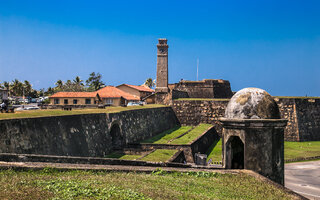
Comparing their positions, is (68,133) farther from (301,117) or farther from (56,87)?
(56,87)

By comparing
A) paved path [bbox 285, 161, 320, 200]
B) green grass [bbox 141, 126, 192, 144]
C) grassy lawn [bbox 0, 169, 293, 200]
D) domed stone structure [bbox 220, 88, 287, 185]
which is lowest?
paved path [bbox 285, 161, 320, 200]

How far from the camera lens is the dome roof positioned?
7.48m

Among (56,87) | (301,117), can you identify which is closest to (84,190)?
(301,117)

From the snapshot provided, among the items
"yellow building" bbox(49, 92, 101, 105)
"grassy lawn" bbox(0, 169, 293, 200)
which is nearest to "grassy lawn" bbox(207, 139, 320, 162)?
"grassy lawn" bbox(0, 169, 293, 200)

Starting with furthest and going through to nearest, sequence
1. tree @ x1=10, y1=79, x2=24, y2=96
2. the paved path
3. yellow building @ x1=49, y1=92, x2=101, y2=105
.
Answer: tree @ x1=10, y1=79, x2=24, y2=96 < yellow building @ x1=49, y1=92, x2=101, y2=105 < the paved path

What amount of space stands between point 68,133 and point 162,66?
3559 centimetres

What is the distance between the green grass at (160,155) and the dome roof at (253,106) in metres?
8.55

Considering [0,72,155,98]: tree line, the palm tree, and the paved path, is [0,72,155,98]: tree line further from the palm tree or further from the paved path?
the paved path

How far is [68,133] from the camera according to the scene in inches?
594

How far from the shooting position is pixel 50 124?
13.9 meters

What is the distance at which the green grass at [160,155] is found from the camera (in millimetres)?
16047

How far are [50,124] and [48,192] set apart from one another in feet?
31.6

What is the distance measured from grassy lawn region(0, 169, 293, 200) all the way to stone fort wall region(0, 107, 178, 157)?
646cm

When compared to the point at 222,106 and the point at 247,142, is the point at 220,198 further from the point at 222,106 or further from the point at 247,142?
the point at 222,106
